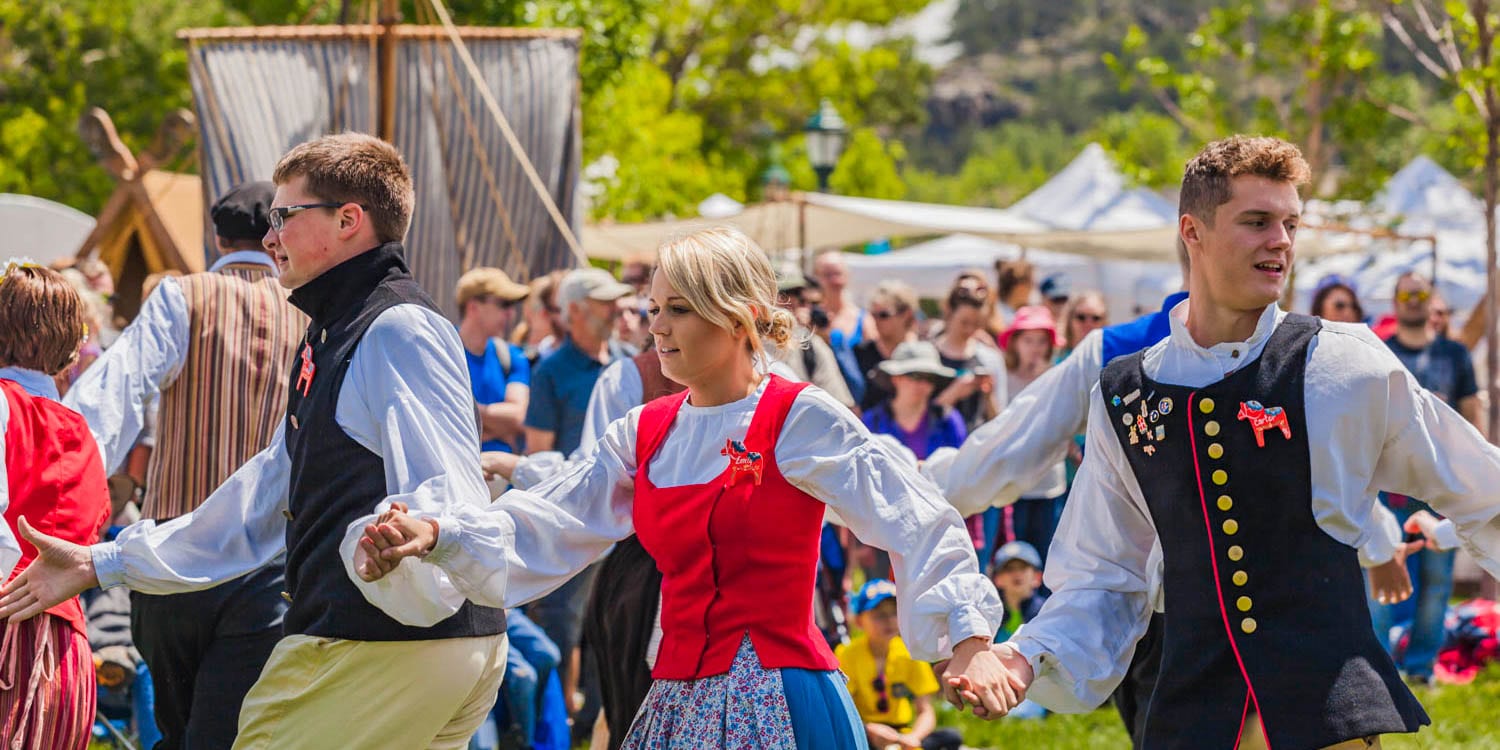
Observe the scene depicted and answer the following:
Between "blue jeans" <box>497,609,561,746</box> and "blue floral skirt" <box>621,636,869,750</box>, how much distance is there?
10.4 ft

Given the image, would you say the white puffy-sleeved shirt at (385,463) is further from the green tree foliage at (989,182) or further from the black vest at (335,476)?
the green tree foliage at (989,182)

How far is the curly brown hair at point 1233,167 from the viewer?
3355mm

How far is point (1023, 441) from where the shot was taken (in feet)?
13.1

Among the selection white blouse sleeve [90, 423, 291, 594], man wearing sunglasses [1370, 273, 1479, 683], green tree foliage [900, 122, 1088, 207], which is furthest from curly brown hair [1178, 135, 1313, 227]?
green tree foliage [900, 122, 1088, 207]

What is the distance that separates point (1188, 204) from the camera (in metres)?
3.48

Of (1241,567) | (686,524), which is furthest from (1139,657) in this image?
(686,524)

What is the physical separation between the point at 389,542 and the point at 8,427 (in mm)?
1487

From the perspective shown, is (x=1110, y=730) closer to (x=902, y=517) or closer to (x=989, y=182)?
(x=902, y=517)

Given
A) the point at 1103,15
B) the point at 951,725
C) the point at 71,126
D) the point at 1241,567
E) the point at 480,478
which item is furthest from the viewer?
the point at 1103,15

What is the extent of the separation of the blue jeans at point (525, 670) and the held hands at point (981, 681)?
11.5 ft

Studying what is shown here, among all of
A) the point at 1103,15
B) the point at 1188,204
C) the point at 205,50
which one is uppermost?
the point at 1188,204

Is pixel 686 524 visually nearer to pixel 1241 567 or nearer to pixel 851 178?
pixel 1241 567

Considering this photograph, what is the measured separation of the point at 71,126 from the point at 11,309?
2016 cm

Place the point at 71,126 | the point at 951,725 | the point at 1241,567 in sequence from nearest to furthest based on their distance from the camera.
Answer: the point at 1241,567
the point at 951,725
the point at 71,126
